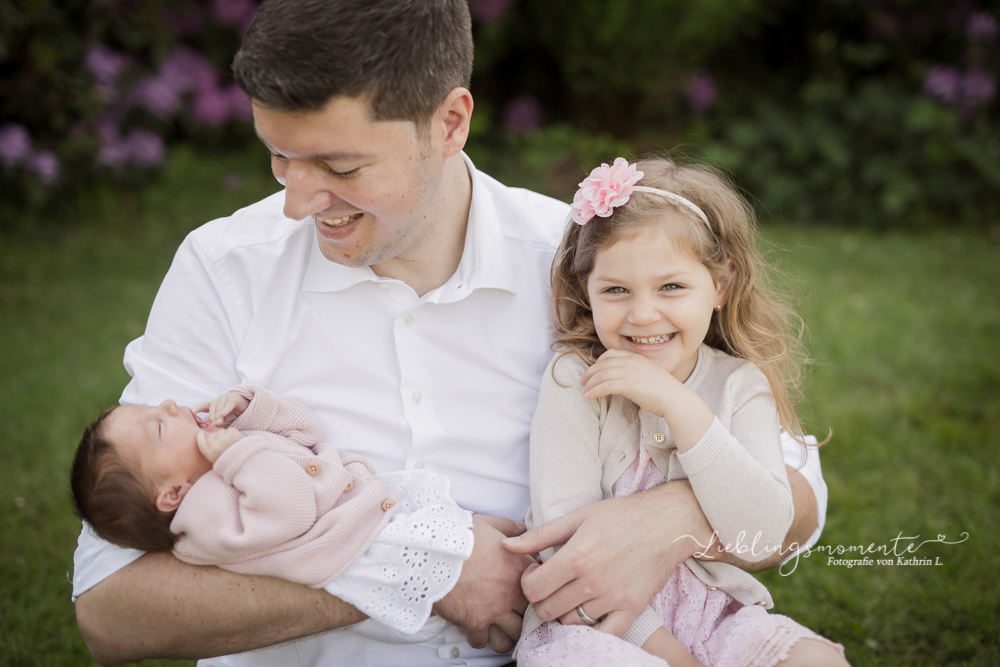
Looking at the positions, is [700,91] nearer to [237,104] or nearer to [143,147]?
[237,104]

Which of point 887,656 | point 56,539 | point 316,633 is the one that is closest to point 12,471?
point 56,539

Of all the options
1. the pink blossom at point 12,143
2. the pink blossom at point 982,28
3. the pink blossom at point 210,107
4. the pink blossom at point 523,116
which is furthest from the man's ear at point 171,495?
the pink blossom at point 982,28

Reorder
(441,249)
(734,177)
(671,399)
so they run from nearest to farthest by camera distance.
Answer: (671,399), (441,249), (734,177)

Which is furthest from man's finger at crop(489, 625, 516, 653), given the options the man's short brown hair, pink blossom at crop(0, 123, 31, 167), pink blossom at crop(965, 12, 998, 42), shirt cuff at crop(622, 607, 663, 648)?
pink blossom at crop(965, 12, 998, 42)

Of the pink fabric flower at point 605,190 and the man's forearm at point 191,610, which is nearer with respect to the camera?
the man's forearm at point 191,610

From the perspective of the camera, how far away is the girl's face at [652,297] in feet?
5.83

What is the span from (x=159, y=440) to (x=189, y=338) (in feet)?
0.94

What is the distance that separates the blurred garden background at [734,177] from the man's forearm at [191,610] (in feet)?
3.23

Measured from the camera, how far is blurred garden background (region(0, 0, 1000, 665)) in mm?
2789

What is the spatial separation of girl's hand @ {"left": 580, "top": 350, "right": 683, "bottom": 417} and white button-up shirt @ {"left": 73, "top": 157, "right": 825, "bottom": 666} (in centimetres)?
31

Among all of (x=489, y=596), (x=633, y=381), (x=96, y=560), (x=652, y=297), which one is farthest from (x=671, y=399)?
(x=96, y=560)

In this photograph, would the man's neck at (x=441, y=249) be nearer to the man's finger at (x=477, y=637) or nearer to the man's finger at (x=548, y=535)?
the man's finger at (x=548, y=535)

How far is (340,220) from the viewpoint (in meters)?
1.83

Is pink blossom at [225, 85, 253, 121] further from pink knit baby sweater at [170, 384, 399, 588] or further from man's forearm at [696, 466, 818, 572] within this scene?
man's forearm at [696, 466, 818, 572]
